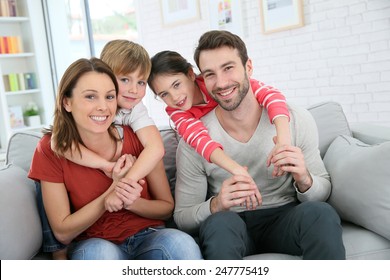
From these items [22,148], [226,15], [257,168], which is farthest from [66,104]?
[226,15]

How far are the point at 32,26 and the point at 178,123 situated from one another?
4.04m

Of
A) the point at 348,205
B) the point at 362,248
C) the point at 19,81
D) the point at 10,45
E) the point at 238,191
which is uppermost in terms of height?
the point at 10,45

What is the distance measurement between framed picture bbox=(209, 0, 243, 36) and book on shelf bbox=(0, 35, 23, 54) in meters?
2.35

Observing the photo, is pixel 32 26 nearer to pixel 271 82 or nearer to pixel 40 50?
pixel 40 50

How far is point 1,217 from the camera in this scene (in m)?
1.24

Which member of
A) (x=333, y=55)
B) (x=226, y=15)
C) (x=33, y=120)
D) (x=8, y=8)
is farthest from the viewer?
(x=33, y=120)

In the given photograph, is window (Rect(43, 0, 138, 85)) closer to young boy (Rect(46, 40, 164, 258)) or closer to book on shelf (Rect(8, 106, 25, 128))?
book on shelf (Rect(8, 106, 25, 128))

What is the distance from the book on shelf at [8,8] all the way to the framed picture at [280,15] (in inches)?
115

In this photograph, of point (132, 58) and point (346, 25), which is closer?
point (132, 58)

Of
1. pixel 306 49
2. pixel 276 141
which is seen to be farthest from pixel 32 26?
pixel 276 141

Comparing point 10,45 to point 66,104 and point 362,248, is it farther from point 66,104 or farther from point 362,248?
point 362,248

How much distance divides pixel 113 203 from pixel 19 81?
13.5 ft

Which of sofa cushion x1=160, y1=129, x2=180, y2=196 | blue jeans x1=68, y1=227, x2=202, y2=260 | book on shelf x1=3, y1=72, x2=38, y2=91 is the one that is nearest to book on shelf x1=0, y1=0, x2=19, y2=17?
book on shelf x1=3, y1=72, x2=38, y2=91

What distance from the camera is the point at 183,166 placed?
1540 mm
